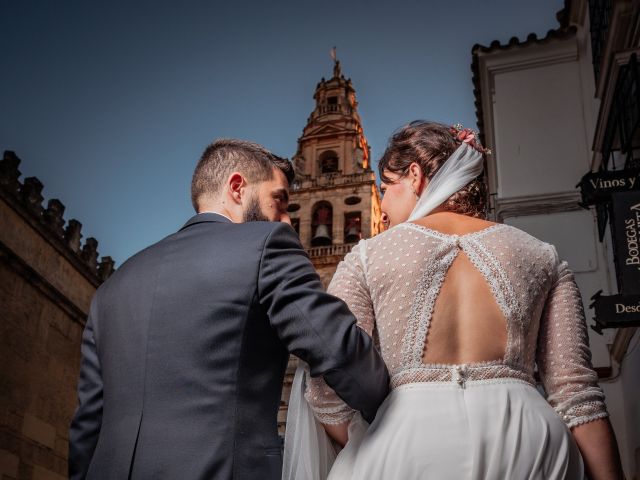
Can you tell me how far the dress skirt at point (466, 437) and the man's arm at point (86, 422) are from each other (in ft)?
2.93

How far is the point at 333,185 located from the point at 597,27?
31.6m

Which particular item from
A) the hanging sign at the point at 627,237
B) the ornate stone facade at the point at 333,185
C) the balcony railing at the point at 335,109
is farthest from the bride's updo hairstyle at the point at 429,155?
the balcony railing at the point at 335,109

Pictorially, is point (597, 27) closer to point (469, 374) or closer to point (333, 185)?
point (469, 374)

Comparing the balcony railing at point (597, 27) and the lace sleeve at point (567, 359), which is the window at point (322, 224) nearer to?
the balcony railing at point (597, 27)

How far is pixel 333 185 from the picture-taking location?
41.7 metres

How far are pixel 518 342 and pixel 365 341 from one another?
19.2 inches

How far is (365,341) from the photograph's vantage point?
6.84 feet

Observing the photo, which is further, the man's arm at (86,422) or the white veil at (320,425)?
the man's arm at (86,422)

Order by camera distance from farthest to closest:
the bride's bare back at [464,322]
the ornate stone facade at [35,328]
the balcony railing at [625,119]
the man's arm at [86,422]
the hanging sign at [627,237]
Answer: the ornate stone facade at [35,328], the balcony railing at [625,119], the hanging sign at [627,237], the man's arm at [86,422], the bride's bare back at [464,322]

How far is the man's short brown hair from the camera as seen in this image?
8.94 feet

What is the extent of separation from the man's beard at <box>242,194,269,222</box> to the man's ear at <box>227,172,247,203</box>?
0.15 feet

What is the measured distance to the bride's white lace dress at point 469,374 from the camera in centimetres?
201

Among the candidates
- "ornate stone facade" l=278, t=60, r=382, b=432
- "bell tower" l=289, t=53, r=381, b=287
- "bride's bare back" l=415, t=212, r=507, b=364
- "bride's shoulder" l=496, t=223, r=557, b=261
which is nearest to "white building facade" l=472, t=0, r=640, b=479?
"bride's shoulder" l=496, t=223, r=557, b=261

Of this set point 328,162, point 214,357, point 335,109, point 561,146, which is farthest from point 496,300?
point 335,109
